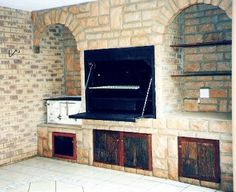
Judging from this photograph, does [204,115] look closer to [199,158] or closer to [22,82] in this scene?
[199,158]

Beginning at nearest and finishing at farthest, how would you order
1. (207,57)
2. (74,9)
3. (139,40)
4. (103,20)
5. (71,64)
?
(139,40) → (207,57) → (103,20) → (74,9) → (71,64)

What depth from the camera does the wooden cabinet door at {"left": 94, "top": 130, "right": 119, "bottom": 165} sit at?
518cm

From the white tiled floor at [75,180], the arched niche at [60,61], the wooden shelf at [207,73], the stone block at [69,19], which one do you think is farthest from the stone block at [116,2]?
the white tiled floor at [75,180]

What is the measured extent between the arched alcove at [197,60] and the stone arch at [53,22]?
4.97 ft

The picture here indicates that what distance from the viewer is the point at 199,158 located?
14.6 feet

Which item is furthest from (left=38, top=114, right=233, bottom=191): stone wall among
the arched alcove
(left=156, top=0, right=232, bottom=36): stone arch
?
(left=156, top=0, right=232, bottom=36): stone arch

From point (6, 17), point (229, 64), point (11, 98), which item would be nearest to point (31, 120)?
point (11, 98)

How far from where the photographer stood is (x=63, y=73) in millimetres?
6578

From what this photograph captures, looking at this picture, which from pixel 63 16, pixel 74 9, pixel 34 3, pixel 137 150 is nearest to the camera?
pixel 137 150

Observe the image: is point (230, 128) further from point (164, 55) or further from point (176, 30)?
point (176, 30)

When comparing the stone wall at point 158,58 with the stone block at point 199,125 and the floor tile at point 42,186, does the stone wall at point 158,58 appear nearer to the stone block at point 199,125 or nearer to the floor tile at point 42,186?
the stone block at point 199,125

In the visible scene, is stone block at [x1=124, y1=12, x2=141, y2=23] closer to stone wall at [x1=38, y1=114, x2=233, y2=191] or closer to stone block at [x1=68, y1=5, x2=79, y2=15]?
stone block at [x1=68, y1=5, x2=79, y2=15]

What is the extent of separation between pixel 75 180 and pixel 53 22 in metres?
2.65

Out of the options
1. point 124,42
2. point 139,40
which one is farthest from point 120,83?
point 139,40
